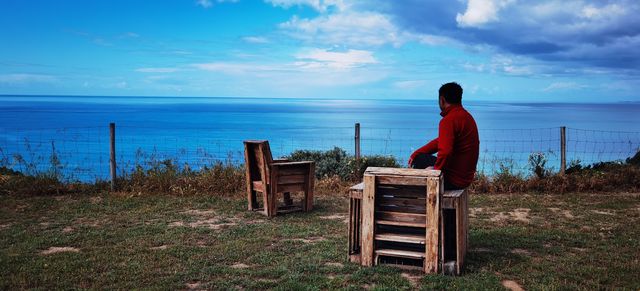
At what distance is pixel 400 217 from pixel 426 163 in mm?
683

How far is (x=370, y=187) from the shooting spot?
5.50 m

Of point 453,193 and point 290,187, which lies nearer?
point 453,193

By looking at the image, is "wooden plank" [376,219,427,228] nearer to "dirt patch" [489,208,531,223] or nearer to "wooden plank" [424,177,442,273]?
"wooden plank" [424,177,442,273]

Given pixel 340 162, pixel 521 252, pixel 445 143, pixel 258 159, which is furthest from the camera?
pixel 340 162

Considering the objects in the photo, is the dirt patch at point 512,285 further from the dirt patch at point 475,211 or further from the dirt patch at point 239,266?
the dirt patch at point 475,211

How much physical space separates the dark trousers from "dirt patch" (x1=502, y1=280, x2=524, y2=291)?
3.53ft

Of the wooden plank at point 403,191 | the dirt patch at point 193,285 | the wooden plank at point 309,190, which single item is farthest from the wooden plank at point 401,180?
the wooden plank at point 309,190

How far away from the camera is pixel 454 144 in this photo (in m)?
5.56

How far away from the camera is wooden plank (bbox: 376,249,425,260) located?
546cm

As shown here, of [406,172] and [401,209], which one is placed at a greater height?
[406,172]

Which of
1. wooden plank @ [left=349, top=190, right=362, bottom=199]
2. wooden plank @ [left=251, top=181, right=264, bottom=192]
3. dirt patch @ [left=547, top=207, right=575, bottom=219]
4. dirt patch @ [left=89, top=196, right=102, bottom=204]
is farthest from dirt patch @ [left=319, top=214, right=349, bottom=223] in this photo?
dirt patch @ [left=89, top=196, right=102, bottom=204]

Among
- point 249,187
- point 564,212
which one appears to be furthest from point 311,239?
point 564,212

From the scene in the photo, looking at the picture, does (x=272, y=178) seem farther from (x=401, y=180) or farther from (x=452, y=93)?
(x=452, y=93)

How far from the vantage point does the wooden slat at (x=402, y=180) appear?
5312 millimetres
